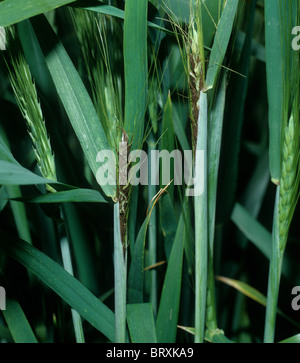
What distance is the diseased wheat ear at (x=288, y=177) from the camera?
48cm

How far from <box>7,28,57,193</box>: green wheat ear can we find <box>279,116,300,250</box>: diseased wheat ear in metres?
0.28

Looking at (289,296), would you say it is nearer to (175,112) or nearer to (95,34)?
(175,112)

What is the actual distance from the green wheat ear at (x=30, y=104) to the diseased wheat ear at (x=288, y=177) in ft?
0.91

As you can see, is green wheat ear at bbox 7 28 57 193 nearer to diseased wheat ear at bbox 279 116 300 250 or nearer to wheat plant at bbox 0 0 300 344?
wheat plant at bbox 0 0 300 344

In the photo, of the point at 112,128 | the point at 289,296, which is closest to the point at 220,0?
the point at 112,128

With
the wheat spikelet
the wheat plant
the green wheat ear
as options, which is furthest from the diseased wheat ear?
the green wheat ear

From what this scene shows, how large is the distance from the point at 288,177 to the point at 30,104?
12.4 inches

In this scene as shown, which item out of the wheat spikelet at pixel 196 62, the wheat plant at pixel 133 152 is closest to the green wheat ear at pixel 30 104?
the wheat plant at pixel 133 152

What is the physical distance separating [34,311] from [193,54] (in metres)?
0.48

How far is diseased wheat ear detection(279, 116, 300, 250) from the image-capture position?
0.48 metres

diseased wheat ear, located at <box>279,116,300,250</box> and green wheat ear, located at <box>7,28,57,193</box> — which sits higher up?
green wheat ear, located at <box>7,28,57,193</box>

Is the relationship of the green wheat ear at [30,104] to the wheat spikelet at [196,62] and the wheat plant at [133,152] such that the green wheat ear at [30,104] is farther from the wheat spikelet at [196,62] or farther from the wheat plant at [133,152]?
the wheat spikelet at [196,62]

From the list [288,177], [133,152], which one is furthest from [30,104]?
[288,177]

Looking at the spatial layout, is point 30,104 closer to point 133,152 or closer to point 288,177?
point 133,152
